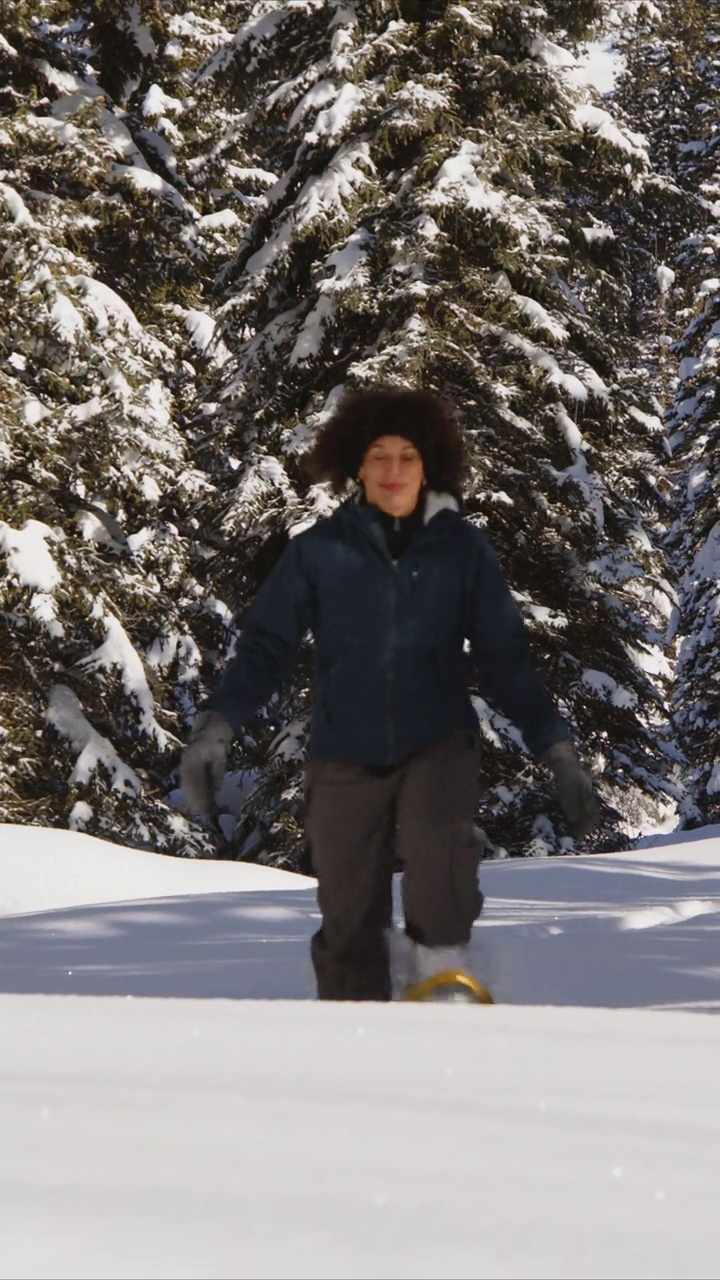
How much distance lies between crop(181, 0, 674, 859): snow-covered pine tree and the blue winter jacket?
379 inches

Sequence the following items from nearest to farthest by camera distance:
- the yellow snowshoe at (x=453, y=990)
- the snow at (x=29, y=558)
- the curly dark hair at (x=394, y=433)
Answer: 1. the yellow snowshoe at (x=453, y=990)
2. the curly dark hair at (x=394, y=433)
3. the snow at (x=29, y=558)

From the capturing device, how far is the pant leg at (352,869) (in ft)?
14.9

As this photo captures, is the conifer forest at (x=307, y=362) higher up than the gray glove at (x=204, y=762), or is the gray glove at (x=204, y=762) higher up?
the conifer forest at (x=307, y=362)

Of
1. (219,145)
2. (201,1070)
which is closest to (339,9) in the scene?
(219,145)

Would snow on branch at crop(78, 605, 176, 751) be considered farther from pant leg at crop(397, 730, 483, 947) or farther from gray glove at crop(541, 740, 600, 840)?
gray glove at crop(541, 740, 600, 840)

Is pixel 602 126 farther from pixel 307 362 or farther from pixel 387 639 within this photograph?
pixel 387 639

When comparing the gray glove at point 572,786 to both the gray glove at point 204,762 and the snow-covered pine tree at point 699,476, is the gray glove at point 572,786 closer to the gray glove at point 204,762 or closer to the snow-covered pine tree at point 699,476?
the gray glove at point 204,762

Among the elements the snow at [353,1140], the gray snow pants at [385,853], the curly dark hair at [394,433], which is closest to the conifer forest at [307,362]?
the curly dark hair at [394,433]

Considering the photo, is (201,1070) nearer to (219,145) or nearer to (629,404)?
(219,145)

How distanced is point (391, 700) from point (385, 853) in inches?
18.5

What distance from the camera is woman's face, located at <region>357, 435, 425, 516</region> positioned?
15.0ft

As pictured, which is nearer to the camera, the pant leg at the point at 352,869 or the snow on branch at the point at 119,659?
the pant leg at the point at 352,869

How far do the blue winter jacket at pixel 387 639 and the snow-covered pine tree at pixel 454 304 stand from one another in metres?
9.62

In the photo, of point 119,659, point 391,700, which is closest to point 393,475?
point 391,700
